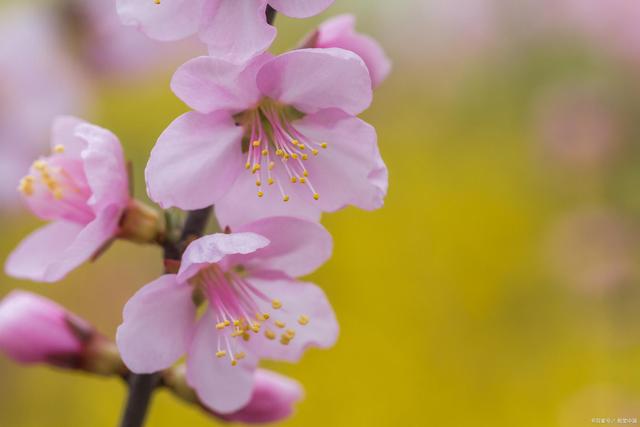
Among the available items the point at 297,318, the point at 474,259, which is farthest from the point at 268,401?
the point at 474,259

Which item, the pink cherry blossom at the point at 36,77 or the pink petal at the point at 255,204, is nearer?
the pink petal at the point at 255,204

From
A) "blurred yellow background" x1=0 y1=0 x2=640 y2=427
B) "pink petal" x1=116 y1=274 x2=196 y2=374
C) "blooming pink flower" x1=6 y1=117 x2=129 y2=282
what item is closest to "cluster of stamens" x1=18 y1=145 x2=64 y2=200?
"blooming pink flower" x1=6 y1=117 x2=129 y2=282

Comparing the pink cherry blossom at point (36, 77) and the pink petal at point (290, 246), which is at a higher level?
the pink cherry blossom at point (36, 77)

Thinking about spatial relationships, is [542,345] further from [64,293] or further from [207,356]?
[207,356]

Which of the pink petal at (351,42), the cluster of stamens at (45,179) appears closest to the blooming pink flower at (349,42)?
the pink petal at (351,42)

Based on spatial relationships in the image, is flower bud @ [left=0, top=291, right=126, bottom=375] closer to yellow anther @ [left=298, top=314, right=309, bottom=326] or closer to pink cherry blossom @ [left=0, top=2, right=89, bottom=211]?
yellow anther @ [left=298, top=314, right=309, bottom=326]

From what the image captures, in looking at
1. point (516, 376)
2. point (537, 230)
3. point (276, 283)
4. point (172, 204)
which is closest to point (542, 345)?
point (516, 376)

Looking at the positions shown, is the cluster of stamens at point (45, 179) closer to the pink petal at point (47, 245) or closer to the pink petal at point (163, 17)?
the pink petal at point (47, 245)
